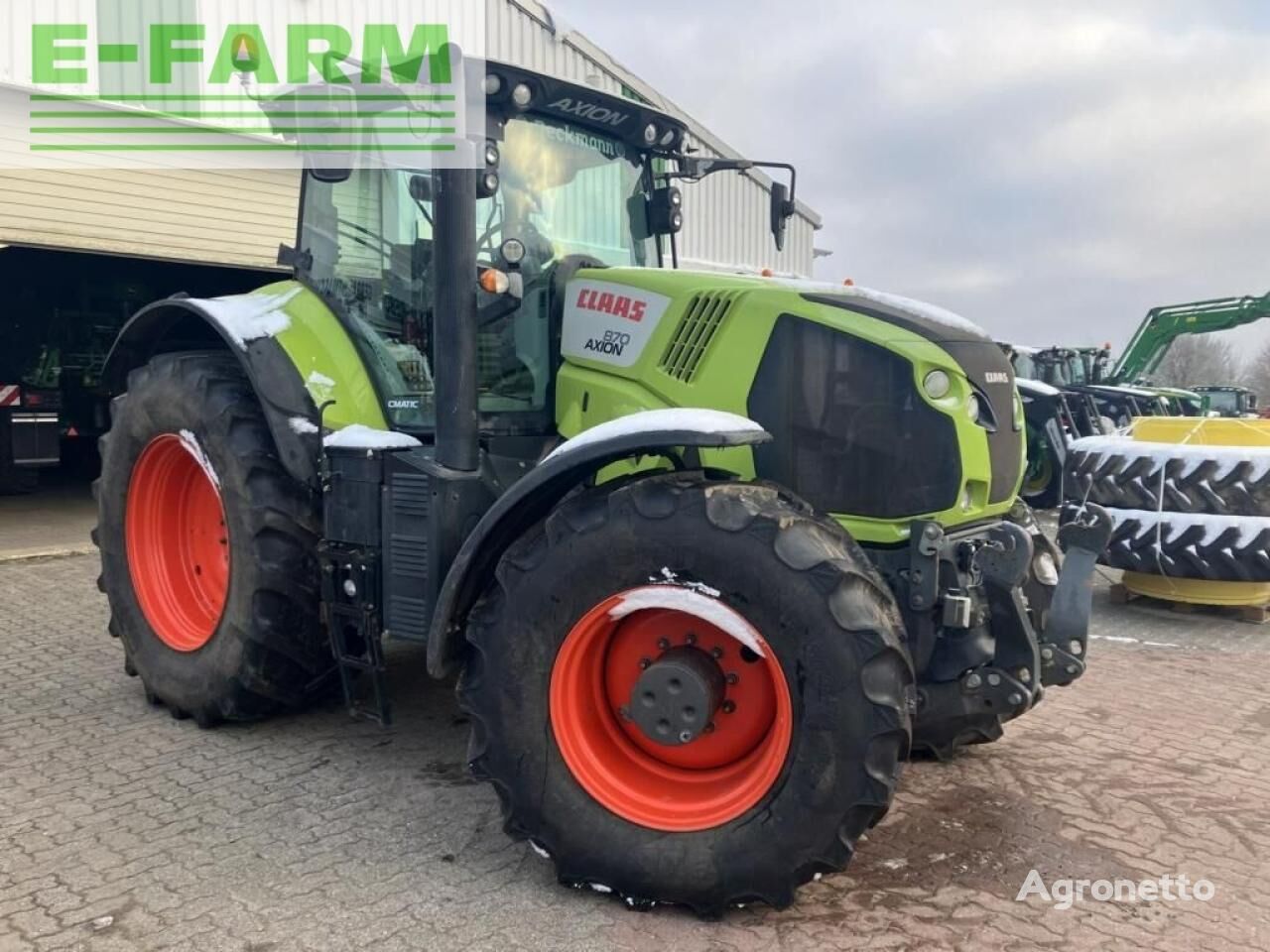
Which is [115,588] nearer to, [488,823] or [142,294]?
[488,823]

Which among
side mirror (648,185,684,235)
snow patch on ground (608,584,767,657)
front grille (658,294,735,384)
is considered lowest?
snow patch on ground (608,584,767,657)

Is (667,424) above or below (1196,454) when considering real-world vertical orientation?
above

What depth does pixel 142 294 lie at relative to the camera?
1239cm

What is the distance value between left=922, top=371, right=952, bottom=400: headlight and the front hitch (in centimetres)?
69

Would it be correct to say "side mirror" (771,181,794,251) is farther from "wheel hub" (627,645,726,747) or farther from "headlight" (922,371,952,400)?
"wheel hub" (627,645,726,747)

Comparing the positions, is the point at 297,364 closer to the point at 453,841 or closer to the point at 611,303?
the point at 611,303

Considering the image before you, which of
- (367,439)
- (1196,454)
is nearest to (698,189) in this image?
(1196,454)

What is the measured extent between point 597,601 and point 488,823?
1.03 metres

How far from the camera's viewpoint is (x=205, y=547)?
5016 millimetres

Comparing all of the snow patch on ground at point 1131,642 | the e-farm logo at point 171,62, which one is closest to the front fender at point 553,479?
the snow patch on ground at point 1131,642

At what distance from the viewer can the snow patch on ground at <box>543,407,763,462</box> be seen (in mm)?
2988

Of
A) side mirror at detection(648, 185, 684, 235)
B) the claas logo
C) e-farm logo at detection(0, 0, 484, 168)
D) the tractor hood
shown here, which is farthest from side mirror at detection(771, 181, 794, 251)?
e-farm logo at detection(0, 0, 484, 168)

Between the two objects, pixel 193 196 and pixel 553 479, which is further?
pixel 193 196

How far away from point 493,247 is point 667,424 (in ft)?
4.25
